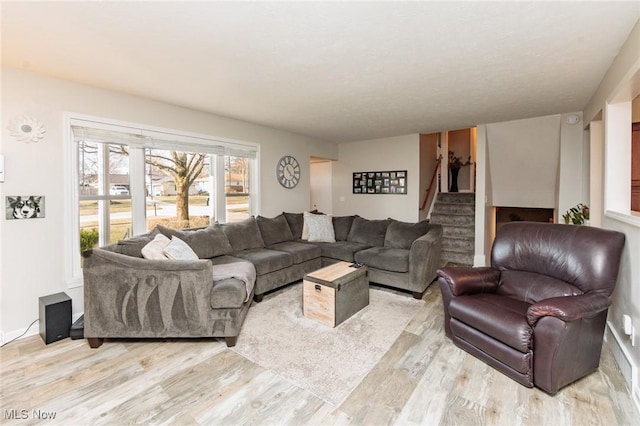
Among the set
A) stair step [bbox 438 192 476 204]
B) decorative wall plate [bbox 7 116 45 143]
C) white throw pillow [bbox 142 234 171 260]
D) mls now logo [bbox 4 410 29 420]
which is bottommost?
mls now logo [bbox 4 410 29 420]

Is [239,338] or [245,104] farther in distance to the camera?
[245,104]

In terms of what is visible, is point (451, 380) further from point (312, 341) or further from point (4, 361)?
point (4, 361)

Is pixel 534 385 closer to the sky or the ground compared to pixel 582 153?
closer to the ground

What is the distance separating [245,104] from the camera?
3674 mm

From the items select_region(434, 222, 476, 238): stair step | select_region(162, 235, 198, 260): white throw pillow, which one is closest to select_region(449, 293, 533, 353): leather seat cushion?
select_region(162, 235, 198, 260): white throw pillow

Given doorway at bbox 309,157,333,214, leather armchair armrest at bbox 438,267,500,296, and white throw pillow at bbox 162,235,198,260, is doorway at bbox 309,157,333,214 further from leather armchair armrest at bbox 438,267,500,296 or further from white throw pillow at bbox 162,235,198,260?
leather armchair armrest at bbox 438,267,500,296

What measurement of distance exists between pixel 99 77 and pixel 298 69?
77.3 inches

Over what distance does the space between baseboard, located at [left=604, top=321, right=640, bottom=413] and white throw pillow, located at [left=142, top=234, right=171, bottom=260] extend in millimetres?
3692

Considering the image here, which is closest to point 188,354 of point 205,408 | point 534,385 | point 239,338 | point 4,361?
point 239,338

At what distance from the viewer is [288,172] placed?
5469mm

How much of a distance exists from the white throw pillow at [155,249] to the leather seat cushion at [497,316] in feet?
8.91

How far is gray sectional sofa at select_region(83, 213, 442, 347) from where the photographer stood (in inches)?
96.0

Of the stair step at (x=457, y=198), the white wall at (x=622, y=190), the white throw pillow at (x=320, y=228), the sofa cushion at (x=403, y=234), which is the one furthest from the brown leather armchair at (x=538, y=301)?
the stair step at (x=457, y=198)

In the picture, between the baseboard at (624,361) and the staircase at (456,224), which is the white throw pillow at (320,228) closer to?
the staircase at (456,224)
